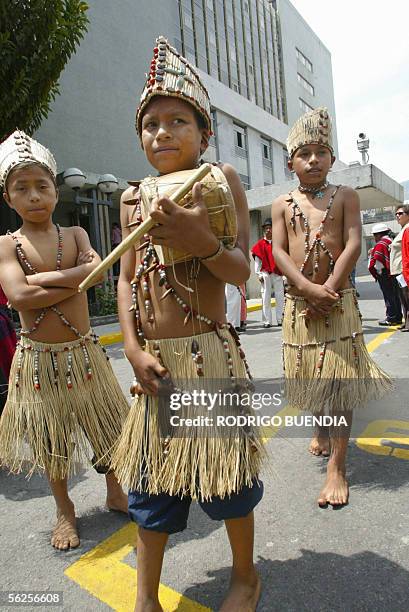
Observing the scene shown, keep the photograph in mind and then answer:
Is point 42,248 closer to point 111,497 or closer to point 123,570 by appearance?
point 111,497

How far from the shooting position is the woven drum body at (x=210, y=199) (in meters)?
1.33

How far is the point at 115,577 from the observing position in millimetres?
1793

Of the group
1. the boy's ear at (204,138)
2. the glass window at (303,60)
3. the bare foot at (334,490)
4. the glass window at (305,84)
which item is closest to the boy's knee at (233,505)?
the bare foot at (334,490)

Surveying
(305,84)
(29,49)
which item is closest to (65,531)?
(29,49)

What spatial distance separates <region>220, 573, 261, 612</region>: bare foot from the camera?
1517 mm

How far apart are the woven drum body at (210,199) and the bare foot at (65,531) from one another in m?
1.45

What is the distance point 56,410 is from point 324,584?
1.36m

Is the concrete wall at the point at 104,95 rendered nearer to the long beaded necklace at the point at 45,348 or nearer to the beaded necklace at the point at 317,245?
the long beaded necklace at the point at 45,348

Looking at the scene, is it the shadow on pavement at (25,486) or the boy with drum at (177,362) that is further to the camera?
the shadow on pavement at (25,486)

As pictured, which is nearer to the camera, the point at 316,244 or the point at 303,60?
the point at 316,244

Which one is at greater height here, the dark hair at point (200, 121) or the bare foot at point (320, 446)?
the dark hair at point (200, 121)

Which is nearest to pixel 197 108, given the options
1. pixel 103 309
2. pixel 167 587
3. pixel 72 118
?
pixel 167 587

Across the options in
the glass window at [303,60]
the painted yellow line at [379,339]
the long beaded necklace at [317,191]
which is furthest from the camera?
the glass window at [303,60]

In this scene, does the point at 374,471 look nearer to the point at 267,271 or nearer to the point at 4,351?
the point at 4,351
